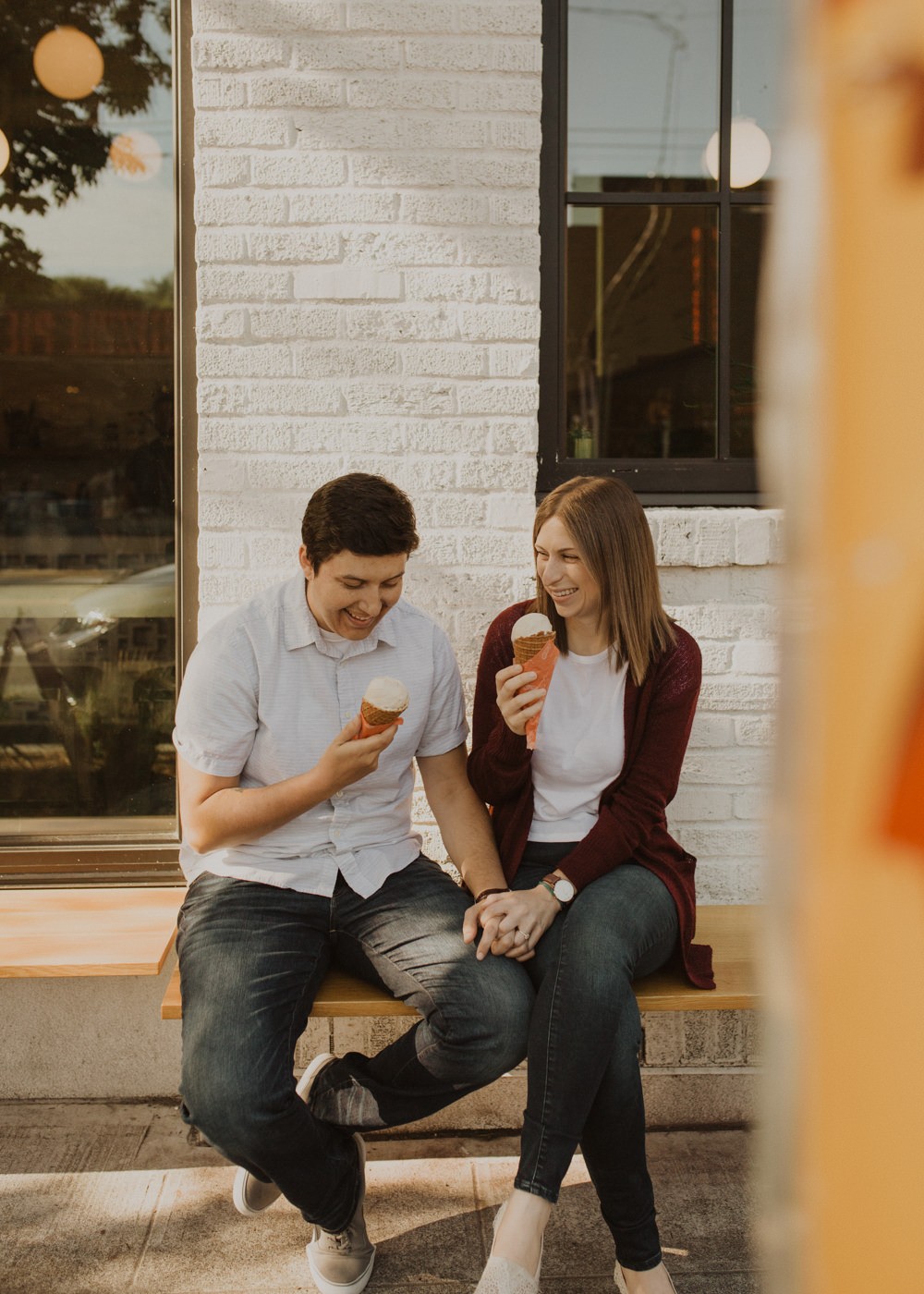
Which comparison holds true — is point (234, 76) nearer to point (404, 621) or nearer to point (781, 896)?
point (404, 621)

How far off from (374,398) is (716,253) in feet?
3.49

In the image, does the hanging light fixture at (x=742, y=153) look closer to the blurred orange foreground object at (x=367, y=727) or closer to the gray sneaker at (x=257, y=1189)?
the blurred orange foreground object at (x=367, y=727)

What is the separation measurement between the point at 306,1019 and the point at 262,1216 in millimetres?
627

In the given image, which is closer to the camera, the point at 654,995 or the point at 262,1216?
the point at 654,995

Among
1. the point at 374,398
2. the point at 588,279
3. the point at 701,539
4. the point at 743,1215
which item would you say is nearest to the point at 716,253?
the point at 588,279

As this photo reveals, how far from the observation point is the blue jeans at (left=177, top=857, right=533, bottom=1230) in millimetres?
2256

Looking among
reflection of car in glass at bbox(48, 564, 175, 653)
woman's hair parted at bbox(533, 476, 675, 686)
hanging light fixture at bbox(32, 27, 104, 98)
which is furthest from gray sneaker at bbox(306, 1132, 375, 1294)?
hanging light fixture at bbox(32, 27, 104, 98)

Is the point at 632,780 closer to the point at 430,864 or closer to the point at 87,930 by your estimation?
the point at 430,864

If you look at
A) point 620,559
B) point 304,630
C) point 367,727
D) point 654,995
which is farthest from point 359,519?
point 654,995

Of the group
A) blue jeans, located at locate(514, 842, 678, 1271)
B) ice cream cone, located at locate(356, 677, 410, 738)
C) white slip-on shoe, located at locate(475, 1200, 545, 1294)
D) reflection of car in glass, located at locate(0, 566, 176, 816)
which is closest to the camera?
white slip-on shoe, located at locate(475, 1200, 545, 1294)

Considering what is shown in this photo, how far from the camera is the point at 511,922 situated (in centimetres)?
244

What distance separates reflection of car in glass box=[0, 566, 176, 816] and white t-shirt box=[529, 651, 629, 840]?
1248 mm

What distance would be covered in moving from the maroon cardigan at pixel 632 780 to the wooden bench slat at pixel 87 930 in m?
0.88

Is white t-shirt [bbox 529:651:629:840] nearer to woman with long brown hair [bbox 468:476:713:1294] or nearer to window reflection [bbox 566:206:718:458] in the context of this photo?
woman with long brown hair [bbox 468:476:713:1294]
